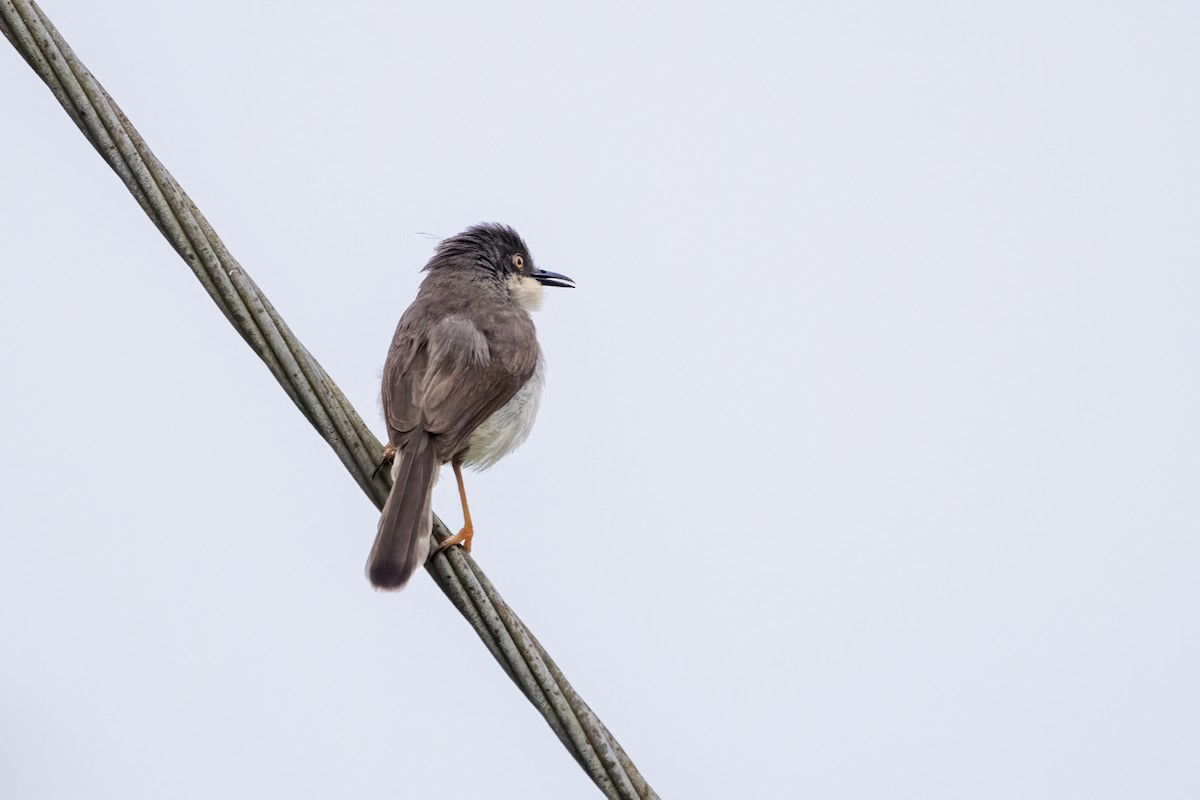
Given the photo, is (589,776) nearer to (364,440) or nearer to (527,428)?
(364,440)

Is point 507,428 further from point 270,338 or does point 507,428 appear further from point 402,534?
point 270,338

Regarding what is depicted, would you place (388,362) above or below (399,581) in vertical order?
above

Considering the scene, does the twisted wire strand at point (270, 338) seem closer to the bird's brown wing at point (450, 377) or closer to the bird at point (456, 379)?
the bird at point (456, 379)

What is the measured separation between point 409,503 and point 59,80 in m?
1.98

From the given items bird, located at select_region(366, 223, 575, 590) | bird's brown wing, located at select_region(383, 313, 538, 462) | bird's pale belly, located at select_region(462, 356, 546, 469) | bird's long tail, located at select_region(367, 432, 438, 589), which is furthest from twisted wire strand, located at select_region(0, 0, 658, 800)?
bird's pale belly, located at select_region(462, 356, 546, 469)

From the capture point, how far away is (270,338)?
13.1ft

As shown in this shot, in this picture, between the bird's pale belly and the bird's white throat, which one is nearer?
the bird's pale belly

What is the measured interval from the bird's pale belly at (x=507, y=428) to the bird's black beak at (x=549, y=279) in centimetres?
118

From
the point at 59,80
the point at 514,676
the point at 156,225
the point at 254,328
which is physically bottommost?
the point at 514,676

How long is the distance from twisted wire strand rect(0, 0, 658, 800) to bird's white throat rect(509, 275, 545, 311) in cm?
356

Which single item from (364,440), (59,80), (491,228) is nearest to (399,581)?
(364,440)

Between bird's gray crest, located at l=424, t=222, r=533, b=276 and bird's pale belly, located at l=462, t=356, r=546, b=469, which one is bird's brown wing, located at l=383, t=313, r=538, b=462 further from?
bird's gray crest, located at l=424, t=222, r=533, b=276

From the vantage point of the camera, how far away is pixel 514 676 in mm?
3902

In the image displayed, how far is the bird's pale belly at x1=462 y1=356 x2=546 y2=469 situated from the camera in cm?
652
